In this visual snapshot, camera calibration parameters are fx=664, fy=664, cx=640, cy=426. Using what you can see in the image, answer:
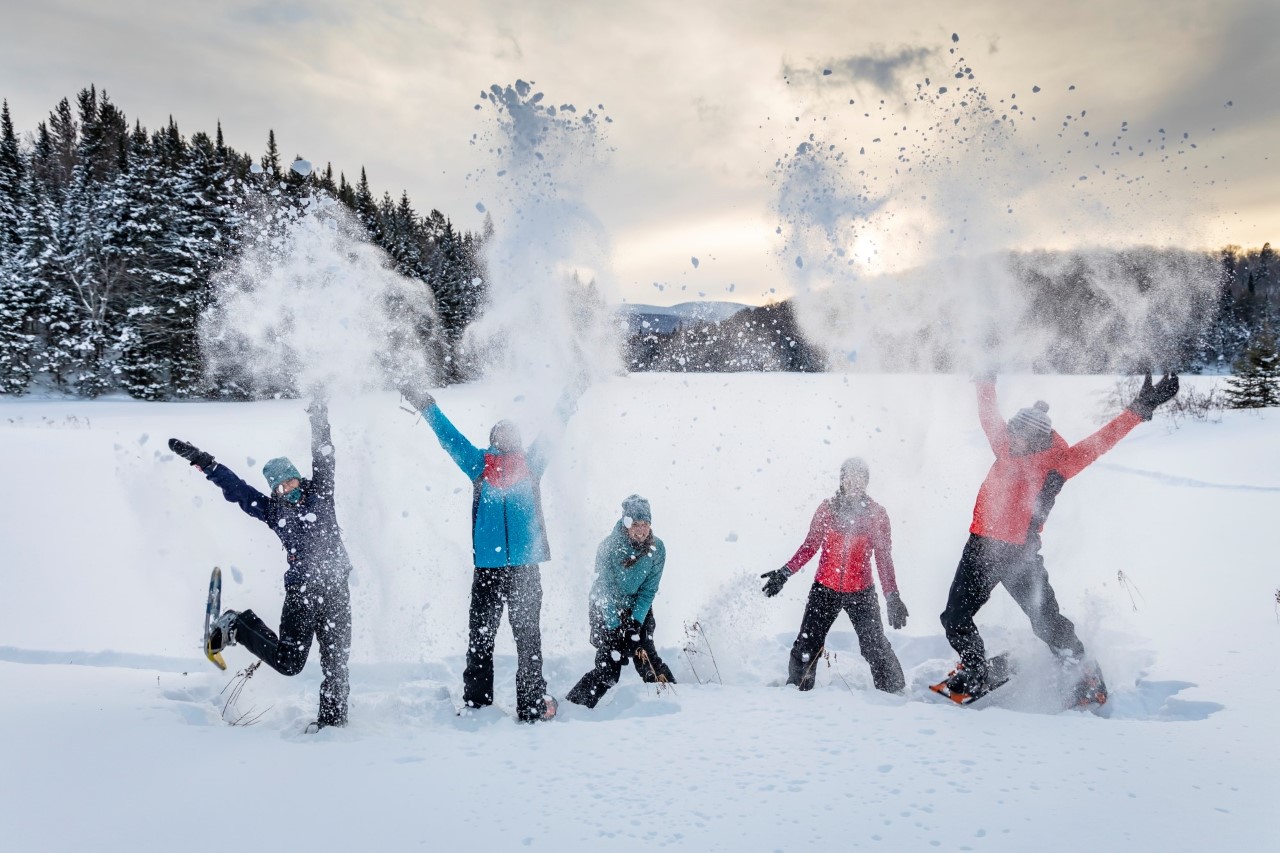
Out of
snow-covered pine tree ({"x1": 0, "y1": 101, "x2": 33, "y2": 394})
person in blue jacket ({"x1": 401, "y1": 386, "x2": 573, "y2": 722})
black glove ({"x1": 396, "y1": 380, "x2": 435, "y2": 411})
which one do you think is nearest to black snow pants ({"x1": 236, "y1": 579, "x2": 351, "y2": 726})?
person in blue jacket ({"x1": 401, "y1": 386, "x2": 573, "y2": 722})

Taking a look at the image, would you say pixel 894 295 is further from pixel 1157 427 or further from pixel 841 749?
pixel 1157 427

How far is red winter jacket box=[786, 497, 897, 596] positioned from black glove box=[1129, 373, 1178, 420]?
1773 mm

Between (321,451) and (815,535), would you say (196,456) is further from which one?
(815,535)

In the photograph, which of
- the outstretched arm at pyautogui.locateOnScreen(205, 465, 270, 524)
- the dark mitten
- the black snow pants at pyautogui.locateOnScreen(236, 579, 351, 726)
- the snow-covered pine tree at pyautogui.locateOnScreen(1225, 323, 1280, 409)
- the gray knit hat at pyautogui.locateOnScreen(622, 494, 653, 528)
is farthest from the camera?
the snow-covered pine tree at pyautogui.locateOnScreen(1225, 323, 1280, 409)

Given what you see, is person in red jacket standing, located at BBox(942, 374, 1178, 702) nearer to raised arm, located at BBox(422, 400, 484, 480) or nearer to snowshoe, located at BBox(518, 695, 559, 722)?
snowshoe, located at BBox(518, 695, 559, 722)

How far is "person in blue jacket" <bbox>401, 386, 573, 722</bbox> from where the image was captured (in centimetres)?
441

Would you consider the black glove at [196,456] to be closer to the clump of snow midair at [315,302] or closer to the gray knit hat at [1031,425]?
the clump of snow midair at [315,302]

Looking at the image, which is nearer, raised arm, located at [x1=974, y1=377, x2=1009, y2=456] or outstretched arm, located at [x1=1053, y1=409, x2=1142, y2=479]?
outstretched arm, located at [x1=1053, y1=409, x2=1142, y2=479]

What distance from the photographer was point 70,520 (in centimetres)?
822

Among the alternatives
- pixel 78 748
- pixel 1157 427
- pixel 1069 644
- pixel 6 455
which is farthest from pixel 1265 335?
pixel 6 455

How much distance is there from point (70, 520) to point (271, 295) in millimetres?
5613

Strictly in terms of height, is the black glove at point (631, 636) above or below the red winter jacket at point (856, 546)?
below

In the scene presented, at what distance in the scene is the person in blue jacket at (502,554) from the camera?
4.41 meters

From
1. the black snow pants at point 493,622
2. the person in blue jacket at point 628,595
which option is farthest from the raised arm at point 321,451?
the person in blue jacket at point 628,595
